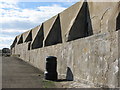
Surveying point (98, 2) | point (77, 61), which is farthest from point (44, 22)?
point (77, 61)

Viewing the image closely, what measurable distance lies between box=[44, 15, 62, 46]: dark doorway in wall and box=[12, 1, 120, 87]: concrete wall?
592 mm

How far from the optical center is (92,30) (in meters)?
13.7

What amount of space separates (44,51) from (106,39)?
1000 centimetres

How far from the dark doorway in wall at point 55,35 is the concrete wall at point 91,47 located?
1.94 feet

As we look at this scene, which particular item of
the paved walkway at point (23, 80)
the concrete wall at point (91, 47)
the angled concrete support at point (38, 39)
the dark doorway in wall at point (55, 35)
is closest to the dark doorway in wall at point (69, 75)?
the concrete wall at point (91, 47)

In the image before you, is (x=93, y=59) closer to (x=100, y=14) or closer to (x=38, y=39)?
(x=100, y=14)

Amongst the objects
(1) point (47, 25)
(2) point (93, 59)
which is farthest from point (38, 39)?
(2) point (93, 59)

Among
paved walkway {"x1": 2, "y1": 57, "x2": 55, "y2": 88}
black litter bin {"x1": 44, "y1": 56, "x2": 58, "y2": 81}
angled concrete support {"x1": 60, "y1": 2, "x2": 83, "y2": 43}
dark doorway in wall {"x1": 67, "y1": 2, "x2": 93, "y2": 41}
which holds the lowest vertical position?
paved walkway {"x1": 2, "y1": 57, "x2": 55, "y2": 88}

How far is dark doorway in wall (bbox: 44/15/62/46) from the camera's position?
20.6m

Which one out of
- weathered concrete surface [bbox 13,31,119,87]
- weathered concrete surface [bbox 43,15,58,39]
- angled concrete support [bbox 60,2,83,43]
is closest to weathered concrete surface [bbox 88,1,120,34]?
angled concrete support [bbox 60,2,83,43]

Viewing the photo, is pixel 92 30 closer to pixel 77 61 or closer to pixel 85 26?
pixel 85 26

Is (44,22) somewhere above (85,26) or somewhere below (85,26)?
above

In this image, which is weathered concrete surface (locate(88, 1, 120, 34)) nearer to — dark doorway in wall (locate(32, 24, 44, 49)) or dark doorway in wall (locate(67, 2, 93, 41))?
dark doorway in wall (locate(67, 2, 93, 41))

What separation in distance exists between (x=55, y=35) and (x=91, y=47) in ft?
40.9
